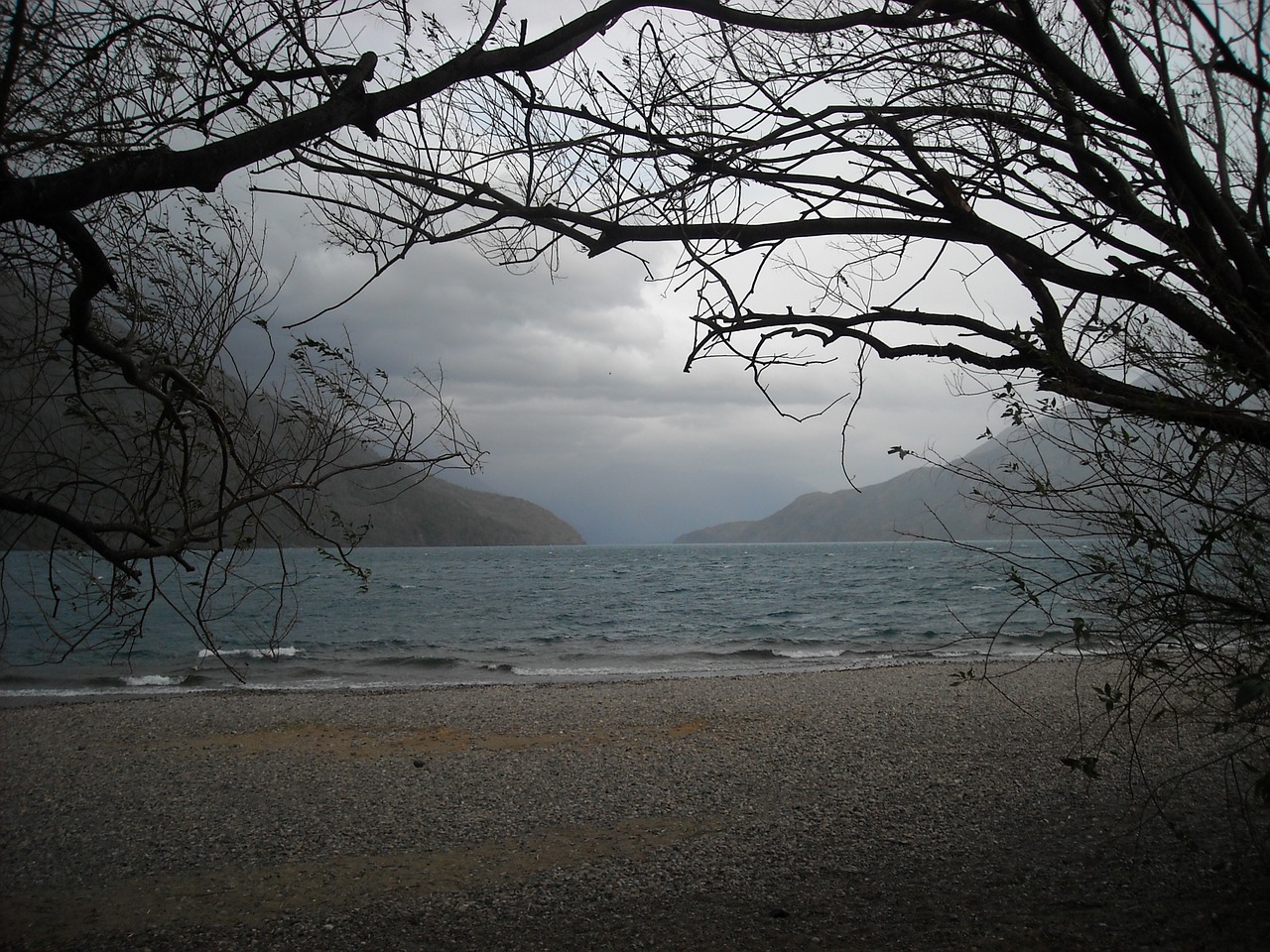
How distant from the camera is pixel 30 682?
1992 cm

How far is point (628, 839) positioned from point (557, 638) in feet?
77.3

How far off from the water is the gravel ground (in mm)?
1374

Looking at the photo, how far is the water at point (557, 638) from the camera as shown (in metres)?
20.1

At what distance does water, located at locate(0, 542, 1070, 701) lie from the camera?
65.9 ft

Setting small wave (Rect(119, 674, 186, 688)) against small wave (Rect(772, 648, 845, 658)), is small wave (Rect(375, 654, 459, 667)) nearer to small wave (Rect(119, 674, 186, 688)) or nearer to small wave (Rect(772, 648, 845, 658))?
small wave (Rect(119, 674, 186, 688))

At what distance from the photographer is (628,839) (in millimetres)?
6230

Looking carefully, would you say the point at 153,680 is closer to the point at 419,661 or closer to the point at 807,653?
the point at 419,661

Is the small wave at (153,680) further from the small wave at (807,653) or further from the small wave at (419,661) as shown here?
the small wave at (807,653)

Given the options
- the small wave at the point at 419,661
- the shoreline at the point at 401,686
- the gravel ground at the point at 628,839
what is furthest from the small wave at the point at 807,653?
the gravel ground at the point at 628,839

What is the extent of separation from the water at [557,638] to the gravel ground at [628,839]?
1.37m

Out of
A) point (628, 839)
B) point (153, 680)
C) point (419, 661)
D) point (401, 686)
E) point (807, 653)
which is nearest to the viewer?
point (628, 839)

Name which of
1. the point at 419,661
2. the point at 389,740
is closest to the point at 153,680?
the point at 419,661

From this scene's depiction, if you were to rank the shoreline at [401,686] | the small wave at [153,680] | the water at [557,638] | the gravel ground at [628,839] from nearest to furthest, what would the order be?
the gravel ground at [628,839], the shoreline at [401,686], the small wave at [153,680], the water at [557,638]

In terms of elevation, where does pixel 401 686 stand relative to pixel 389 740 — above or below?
below
